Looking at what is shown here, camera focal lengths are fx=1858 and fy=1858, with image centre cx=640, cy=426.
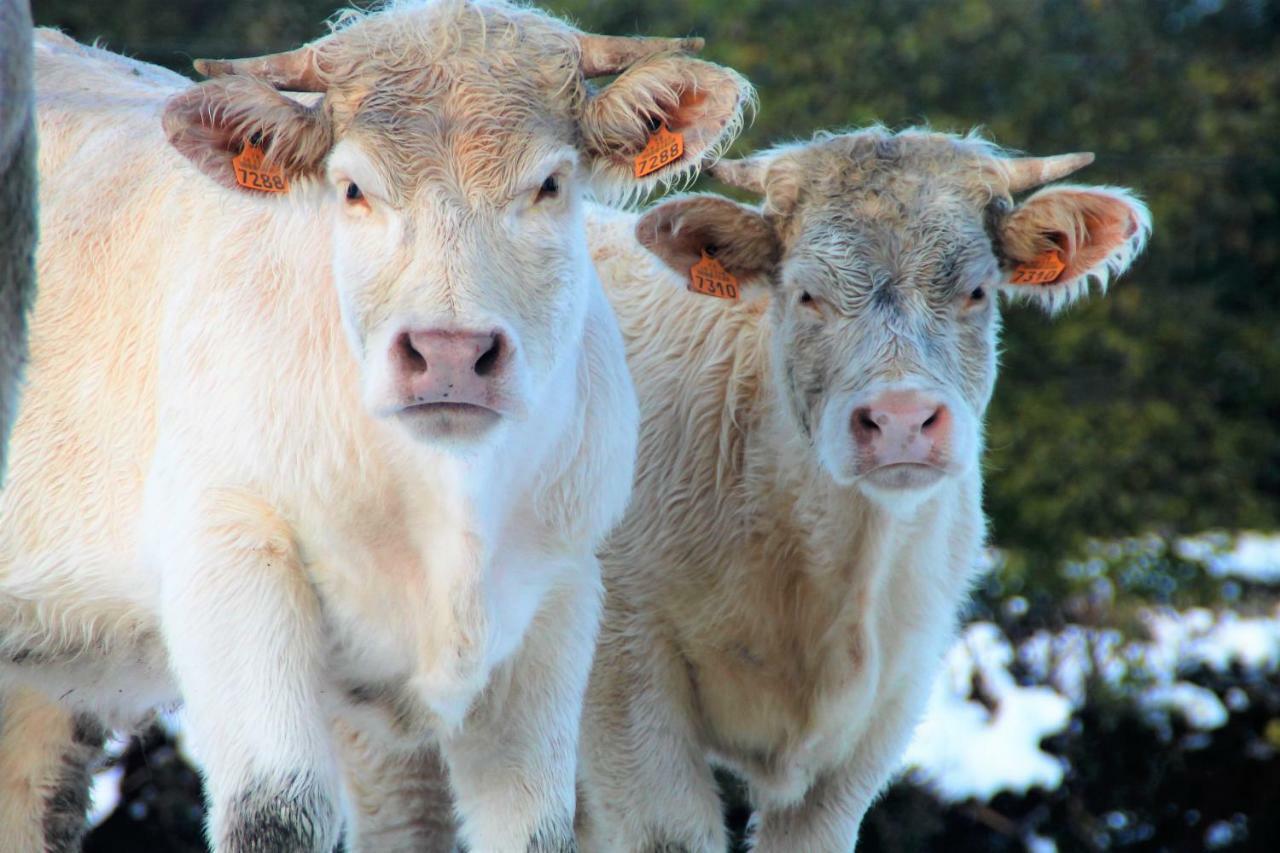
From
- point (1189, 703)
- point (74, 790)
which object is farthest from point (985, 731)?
point (74, 790)

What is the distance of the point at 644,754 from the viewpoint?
5176mm

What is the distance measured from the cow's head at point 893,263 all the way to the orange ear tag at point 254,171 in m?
1.27

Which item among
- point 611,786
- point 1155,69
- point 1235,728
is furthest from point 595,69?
point 1155,69

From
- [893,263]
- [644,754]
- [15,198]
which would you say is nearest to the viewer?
[15,198]

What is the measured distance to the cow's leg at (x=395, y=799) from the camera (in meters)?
5.20

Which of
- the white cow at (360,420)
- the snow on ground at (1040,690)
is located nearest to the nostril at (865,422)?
the white cow at (360,420)

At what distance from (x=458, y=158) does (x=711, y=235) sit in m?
1.40

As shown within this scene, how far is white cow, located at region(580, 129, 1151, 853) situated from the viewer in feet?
16.7

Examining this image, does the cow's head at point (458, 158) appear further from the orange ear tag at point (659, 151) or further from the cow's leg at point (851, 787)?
the cow's leg at point (851, 787)

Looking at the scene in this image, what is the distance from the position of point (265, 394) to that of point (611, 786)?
1672 mm

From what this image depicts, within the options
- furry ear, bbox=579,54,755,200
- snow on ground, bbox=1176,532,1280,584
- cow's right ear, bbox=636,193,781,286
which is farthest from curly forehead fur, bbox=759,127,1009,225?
snow on ground, bbox=1176,532,1280,584

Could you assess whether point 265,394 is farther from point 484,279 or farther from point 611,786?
point 611,786

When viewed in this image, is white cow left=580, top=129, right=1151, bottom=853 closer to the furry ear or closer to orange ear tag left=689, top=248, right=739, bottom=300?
orange ear tag left=689, top=248, right=739, bottom=300

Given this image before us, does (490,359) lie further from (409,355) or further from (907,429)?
(907,429)
